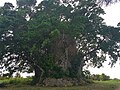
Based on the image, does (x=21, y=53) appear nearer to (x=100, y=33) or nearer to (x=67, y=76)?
(x=67, y=76)

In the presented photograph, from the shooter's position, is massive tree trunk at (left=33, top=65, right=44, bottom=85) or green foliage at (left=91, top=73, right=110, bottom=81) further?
green foliage at (left=91, top=73, right=110, bottom=81)

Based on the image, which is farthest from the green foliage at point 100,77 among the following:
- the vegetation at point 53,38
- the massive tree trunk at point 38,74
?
the massive tree trunk at point 38,74

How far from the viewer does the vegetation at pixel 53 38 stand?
1102 inches

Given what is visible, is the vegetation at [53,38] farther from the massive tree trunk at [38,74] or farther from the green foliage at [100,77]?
the green foliage at [100,77]

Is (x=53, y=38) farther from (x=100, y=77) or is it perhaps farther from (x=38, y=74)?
(x=100, y=77)

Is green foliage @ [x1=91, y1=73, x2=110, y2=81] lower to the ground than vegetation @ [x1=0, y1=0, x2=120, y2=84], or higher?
lower

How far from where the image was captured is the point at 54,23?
28.1m

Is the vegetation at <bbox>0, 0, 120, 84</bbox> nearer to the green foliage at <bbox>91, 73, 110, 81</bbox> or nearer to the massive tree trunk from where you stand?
the massive tree trunk

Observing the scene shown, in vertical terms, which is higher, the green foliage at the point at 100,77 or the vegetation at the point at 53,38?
the vegetation at the point at 53,38

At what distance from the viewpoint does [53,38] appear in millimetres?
27422

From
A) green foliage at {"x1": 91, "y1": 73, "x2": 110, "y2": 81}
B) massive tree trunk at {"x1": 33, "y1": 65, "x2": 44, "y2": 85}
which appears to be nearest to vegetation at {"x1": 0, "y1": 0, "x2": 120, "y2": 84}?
massive tree trunk at {"x1": 33, "y1": 65, "x2": 44, "y2": 85}

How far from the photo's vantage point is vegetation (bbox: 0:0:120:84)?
91.8 ft

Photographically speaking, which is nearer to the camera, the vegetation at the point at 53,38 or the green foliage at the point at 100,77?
the vegetation at the point at 53,38

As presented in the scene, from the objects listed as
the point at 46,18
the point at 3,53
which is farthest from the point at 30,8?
the point at 3,53
